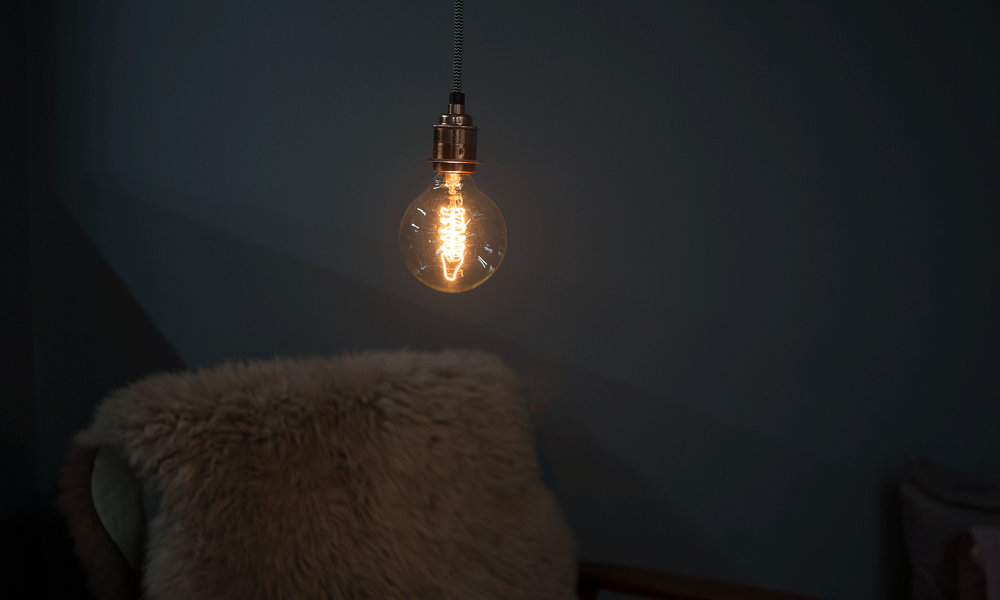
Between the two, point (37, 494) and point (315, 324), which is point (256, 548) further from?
point (37, 494)

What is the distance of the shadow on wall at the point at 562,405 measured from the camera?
5.11 ft

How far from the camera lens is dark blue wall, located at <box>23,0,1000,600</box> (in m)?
1.44

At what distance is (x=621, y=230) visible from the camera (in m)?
1.57

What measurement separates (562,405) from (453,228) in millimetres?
564

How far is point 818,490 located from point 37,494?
191 centimetres

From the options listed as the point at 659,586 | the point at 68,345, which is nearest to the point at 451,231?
the point at 659,586

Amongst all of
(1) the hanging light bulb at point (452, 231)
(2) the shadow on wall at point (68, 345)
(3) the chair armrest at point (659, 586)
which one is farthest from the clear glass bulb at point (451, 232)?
(2) the shadow on wall at point (68, 345)

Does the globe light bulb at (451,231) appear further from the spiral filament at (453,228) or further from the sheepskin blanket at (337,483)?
the sheepskin blanket at (337,483)

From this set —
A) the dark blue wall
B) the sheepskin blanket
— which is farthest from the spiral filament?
the dark blue wall

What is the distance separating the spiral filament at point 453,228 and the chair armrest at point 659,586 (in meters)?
0.67

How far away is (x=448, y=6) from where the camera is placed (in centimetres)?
158

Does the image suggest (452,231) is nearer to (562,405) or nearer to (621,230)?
(621,230)

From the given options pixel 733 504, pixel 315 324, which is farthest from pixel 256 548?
pixel 733 504

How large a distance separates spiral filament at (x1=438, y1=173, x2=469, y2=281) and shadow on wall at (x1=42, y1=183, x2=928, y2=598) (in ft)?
1.32
